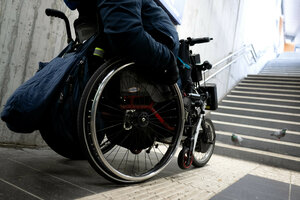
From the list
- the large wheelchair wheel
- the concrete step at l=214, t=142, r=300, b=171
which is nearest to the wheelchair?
the large wheelchair wheel

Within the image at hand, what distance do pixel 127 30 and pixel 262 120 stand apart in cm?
365

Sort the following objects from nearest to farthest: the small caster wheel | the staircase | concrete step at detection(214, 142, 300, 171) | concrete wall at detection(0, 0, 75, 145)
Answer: the small caster wheel → concrete wall at detection(0, 0, 75, 145) → concrete step at detection(214, 142, 300, 171) → the staircase

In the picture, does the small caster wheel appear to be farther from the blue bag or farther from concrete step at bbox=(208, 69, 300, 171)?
concrete step at bbox=(208, 69, 300, 171)

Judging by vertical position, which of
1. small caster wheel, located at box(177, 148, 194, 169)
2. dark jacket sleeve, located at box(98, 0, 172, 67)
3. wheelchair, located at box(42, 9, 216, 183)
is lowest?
small caster wheel, located at box(177, 148, 194, 169)

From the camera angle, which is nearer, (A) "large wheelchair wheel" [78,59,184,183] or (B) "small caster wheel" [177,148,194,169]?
(A) "large wheelchair wheel" [78,59,184,183]

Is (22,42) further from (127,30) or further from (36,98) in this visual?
(127,30)

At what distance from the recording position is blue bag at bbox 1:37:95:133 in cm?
98

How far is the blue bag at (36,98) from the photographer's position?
976 millimetres

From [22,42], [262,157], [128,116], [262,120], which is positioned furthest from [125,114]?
[262,120]

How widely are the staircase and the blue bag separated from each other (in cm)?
261

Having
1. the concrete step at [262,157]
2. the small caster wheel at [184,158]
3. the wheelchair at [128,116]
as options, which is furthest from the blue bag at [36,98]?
the concrete step at [262,157]

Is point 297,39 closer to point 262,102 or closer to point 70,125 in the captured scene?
point 262,102

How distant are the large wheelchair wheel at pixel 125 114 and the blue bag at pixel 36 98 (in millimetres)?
153

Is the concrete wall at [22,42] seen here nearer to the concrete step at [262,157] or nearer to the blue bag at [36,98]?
the blue bag at [36,98]
